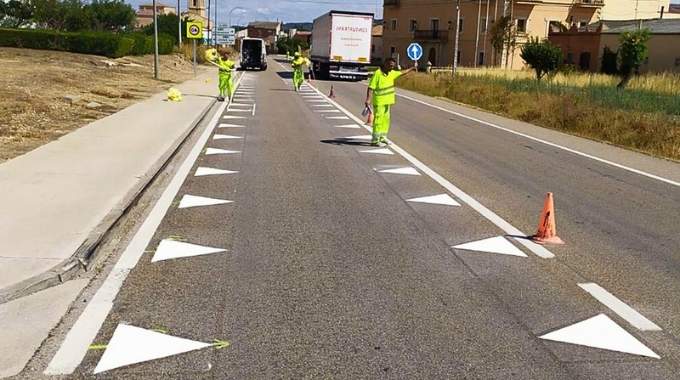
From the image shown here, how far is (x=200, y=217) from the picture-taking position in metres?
7.81

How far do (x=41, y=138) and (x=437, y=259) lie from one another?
9.12 meters

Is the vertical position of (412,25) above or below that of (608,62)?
above

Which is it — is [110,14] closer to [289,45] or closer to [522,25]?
[522,25]

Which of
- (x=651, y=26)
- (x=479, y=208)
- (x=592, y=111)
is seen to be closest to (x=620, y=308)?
(x=479, y=208)

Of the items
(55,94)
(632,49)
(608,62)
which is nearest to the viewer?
(55,94)

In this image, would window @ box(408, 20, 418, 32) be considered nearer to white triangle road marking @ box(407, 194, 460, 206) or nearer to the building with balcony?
the building with balcony

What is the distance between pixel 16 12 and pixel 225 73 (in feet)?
245

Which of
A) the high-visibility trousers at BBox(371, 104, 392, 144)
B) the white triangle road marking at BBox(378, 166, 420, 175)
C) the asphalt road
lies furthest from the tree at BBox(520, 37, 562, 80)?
the asphalt road

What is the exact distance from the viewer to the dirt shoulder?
13531 mm

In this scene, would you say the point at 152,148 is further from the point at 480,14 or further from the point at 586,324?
the point at 480,14

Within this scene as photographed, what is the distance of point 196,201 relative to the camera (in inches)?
339

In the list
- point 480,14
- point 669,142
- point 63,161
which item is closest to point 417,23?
point 480,14

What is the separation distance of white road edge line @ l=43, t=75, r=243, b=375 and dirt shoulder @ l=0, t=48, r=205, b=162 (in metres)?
4.28

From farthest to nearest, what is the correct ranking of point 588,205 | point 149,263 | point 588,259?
1. point 588,205
2. point 588,259
3. point 149,263
